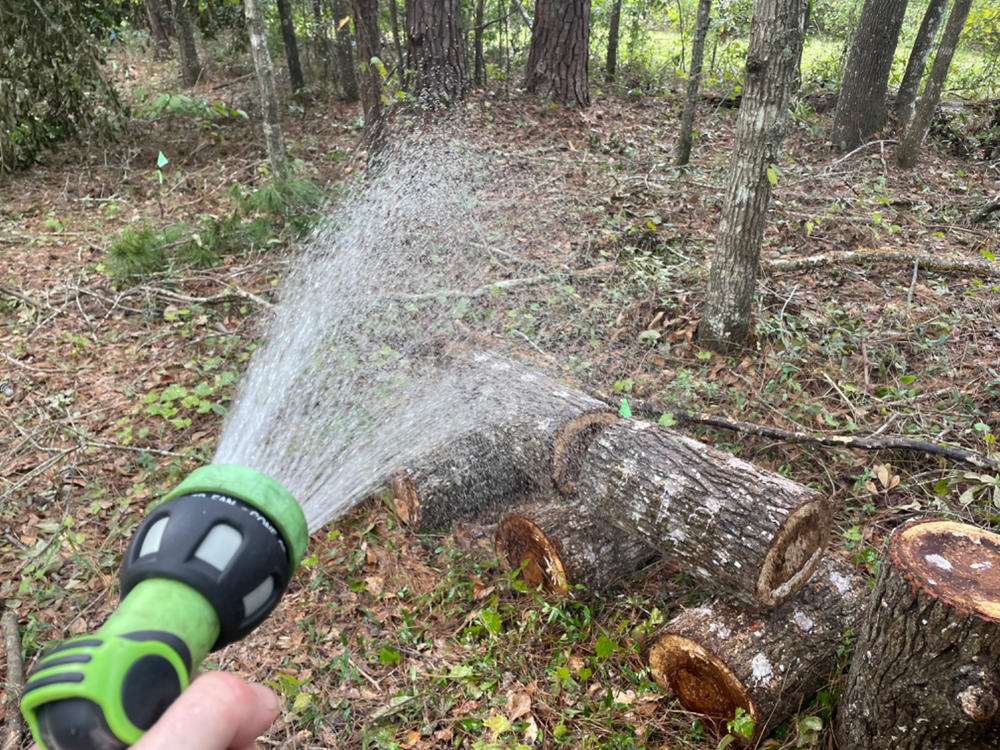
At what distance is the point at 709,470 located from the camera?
276cm

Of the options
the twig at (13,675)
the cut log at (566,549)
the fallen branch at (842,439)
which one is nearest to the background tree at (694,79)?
the fallen branch at (842,439)

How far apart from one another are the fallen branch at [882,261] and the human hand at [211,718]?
5264 millimetres

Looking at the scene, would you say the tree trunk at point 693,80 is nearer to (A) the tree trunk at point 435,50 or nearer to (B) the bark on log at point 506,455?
(A) the tree trunk at point 435,50

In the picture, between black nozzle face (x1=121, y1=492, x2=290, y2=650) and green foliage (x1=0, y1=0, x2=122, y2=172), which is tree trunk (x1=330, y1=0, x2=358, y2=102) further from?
black nozzle face (x1=121, y1=492, x2=290, y2=650)

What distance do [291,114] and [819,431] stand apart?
892 cm

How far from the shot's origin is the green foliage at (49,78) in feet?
24.3

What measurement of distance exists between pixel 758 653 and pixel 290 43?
10562mm

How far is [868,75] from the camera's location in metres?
8.24

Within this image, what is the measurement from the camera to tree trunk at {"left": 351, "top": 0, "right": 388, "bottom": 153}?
6613mm

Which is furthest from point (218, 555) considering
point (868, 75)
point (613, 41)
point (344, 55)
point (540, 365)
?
point (613, 41)

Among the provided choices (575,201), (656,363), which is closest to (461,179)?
(575,201)

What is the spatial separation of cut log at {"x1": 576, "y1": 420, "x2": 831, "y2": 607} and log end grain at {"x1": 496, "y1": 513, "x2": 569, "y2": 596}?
28 cm

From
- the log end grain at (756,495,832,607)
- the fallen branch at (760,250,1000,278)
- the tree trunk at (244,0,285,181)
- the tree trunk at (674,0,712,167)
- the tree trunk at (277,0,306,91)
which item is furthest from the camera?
the tree trunk at (277,0,306,91)

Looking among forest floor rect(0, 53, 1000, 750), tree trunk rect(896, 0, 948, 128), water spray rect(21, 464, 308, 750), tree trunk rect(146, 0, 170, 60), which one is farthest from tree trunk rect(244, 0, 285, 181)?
tree trunk rect(146, 0, 170, 60)
